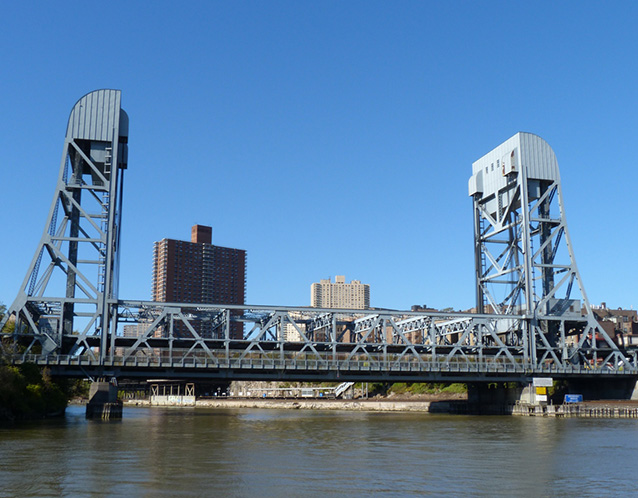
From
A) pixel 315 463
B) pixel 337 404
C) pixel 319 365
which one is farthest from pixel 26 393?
Result: pixel 337 404

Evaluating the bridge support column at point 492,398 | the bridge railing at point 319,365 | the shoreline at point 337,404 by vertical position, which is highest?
the bridge railing at point 319,365

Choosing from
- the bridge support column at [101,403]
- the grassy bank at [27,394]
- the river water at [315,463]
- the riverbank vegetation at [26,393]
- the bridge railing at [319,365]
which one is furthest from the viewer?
the bridge railing at [319,365]

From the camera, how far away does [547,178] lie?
325 ft

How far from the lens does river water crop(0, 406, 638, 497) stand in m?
28.7

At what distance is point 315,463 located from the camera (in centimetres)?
3731

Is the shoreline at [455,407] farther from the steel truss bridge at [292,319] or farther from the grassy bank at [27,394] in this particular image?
the grassy bank at [27,394]

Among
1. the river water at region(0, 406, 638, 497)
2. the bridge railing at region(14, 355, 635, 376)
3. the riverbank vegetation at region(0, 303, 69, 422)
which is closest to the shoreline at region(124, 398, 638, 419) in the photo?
the bridge railing at region(14, 355, 635, 376)

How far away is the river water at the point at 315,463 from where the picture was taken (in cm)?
2867

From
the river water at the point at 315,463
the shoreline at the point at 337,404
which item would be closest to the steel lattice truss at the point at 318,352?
the shoreline at the point at 337,404

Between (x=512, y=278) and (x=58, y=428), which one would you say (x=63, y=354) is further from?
(x=512, y=278)

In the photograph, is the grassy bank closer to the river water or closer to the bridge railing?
the bridge railing

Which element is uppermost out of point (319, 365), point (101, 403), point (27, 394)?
A: point (319, 365)

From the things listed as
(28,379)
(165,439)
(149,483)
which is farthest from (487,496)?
(28,379)

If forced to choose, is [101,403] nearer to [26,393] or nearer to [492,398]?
[26,393]
